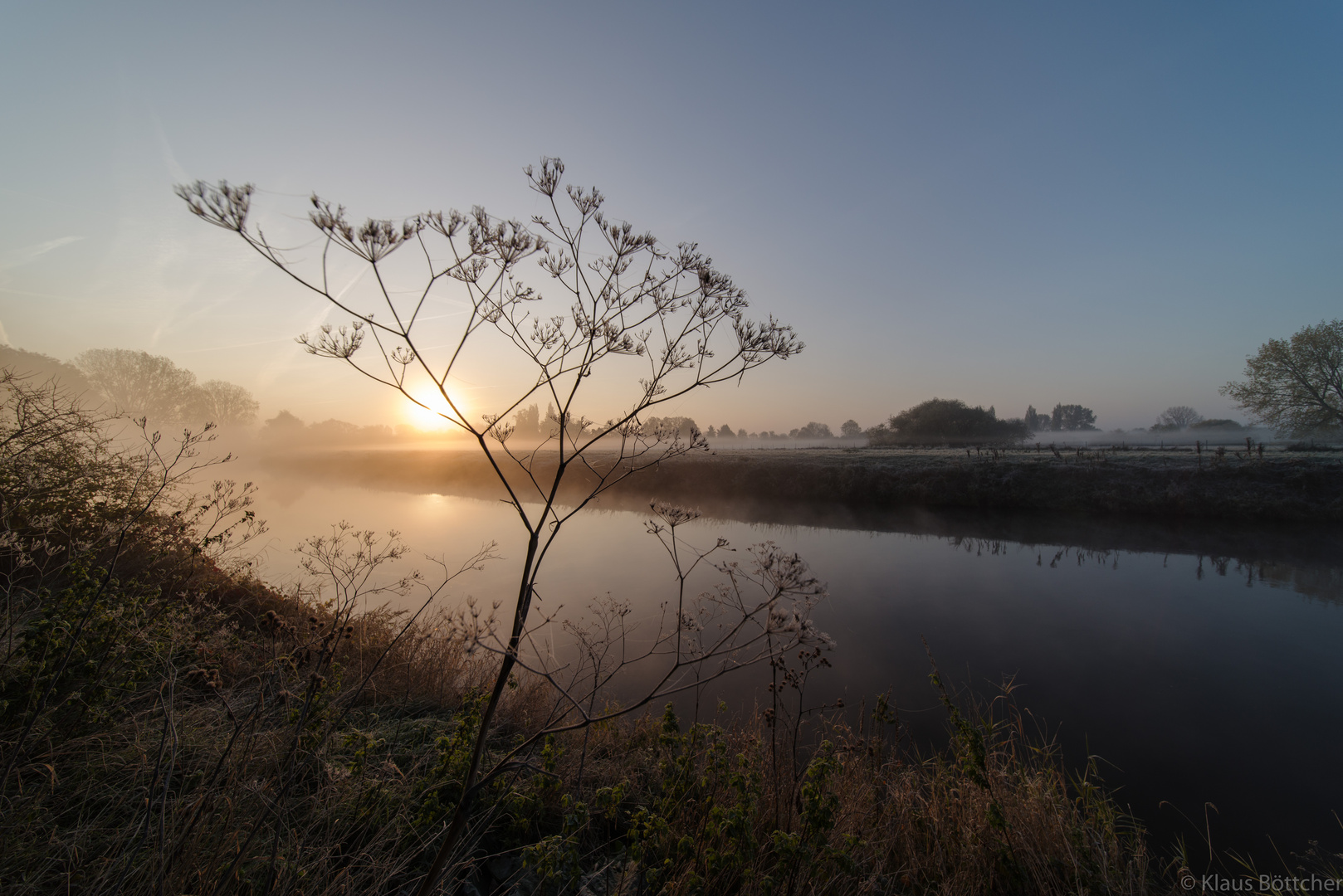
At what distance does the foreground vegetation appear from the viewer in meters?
2.13

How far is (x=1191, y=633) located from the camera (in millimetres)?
8914

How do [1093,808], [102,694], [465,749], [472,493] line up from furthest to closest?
1. [472,493]
2. [1093,808]
3. [465,749]
4. [102,694]

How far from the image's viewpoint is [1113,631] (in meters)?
9.02

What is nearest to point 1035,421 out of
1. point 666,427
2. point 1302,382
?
point 1302,382

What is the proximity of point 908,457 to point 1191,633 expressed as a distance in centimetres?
2295

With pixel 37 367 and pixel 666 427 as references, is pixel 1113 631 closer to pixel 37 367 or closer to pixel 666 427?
pixel 666 427

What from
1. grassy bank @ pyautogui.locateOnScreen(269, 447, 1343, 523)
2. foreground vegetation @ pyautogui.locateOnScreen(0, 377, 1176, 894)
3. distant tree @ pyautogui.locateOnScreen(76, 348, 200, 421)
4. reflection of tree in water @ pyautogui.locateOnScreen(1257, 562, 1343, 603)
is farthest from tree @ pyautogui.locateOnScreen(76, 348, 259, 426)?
reflection of tree in water @ pyautogui.locateOnScreen(1257, 562, 1343, 603)

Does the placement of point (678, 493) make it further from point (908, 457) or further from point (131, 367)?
point (131, 367)

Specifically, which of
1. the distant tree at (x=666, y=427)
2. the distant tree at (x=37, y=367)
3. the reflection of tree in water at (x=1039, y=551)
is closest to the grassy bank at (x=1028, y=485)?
the reflection of tree in water at (x=1039, y=551)

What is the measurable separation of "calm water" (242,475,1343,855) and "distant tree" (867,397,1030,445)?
58.7 metres

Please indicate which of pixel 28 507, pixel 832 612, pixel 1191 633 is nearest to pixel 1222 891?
pixel 832 612

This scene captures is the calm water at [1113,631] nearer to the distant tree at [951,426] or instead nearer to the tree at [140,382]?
the tree at [140,382]

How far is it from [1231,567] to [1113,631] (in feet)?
25.0

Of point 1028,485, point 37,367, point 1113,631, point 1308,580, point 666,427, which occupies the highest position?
point 37,367
